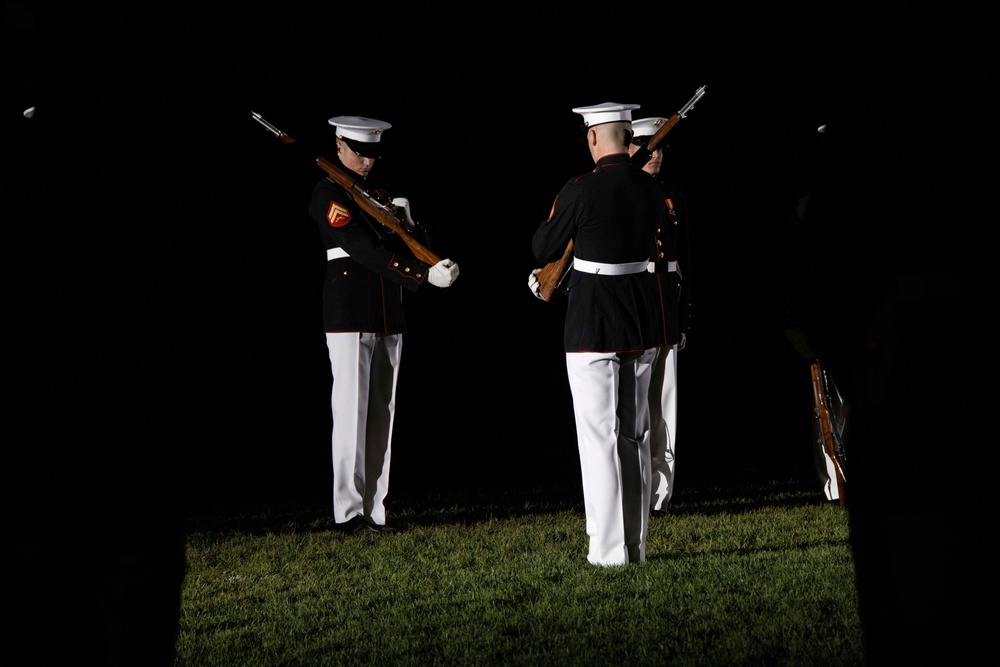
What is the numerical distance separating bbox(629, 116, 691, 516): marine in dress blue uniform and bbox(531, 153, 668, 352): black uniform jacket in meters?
1.11

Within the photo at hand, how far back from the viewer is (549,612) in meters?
4.13

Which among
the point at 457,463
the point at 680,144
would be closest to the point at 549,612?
the point at 457,463

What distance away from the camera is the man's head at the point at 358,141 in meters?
5.69

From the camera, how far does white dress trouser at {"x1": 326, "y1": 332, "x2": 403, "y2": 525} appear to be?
5.69 m

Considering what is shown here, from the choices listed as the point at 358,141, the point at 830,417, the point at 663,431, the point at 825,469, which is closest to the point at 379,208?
the point at 358,141

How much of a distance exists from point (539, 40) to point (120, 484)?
24.4 feet

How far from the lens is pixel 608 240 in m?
4.68

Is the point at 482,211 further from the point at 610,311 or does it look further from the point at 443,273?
the point at 610,311

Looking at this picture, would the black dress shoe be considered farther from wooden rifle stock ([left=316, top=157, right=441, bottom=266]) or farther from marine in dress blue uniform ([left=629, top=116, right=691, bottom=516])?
marine in dress blue uniform ([left=629, top=116, right=691, bottom=516])

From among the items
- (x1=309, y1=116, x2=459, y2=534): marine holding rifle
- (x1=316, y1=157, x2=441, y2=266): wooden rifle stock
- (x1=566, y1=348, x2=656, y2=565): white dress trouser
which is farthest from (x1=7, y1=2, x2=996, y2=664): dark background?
(x1=566, y1=348, x2=656, y2=565): white dress trouser

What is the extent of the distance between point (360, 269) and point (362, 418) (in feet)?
2.15

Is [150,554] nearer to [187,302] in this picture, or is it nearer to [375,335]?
[187,302]

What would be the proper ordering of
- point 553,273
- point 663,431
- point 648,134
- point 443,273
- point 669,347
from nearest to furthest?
point 553,273 < point 443,273 < point 669,347 < point 648,134 < point 663,431

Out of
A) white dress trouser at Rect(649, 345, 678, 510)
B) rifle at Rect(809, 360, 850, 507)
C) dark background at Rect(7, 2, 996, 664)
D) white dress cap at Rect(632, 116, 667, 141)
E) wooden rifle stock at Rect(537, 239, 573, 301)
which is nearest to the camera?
dark background at Rect(7, 2, 996, 664)
